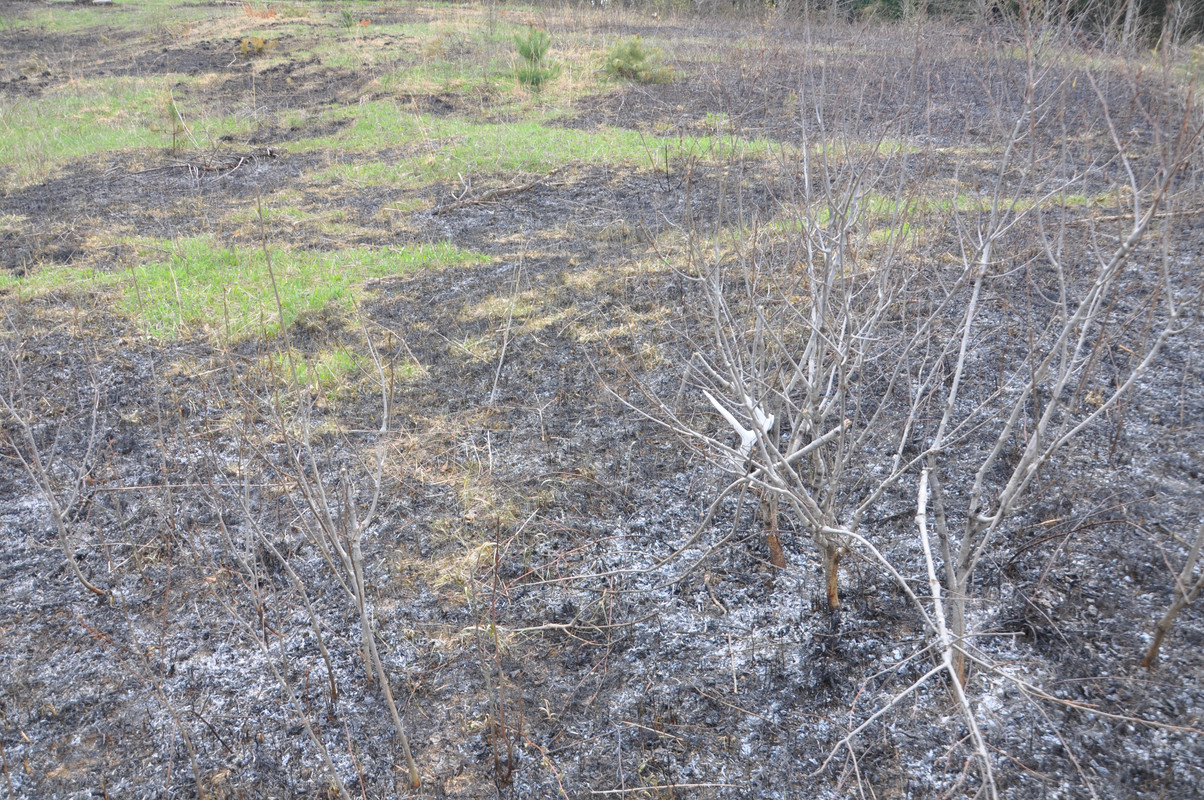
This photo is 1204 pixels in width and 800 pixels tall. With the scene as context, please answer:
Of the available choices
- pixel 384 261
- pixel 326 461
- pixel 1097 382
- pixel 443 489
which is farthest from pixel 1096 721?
pixel 384 261

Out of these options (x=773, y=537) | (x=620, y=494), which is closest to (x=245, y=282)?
(x=620, y=494)

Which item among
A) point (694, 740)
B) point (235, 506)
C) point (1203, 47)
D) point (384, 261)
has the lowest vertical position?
point (694, 740)

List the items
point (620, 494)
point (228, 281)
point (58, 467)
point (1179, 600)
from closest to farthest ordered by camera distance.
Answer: point (1179, 600), point (620, 494), point (58, 467), point (228, 281)

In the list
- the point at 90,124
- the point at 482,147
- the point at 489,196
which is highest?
the point at 90,124

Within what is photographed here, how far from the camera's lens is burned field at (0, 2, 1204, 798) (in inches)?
93.4

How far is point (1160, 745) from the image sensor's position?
2287mm

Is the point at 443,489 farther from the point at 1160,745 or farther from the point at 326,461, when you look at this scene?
the point at 1160,745

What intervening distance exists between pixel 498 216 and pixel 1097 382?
507 centimetres

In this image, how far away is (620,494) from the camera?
3.61 meters

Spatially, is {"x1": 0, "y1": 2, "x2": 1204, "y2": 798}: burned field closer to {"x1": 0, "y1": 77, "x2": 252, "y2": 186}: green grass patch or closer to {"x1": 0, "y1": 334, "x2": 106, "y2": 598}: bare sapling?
{"x1": 0, "y1": 334, "x2": 106, "y2": 598}: bare sapling

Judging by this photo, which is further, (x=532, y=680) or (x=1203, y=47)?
(x=1203, y=47)

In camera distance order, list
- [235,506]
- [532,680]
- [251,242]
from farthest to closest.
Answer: [251,242]
[235,506]
[532,680]

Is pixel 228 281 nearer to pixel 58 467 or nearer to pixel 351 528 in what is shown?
pixel 58 467

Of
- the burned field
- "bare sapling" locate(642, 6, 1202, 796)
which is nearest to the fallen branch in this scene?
the burned field
